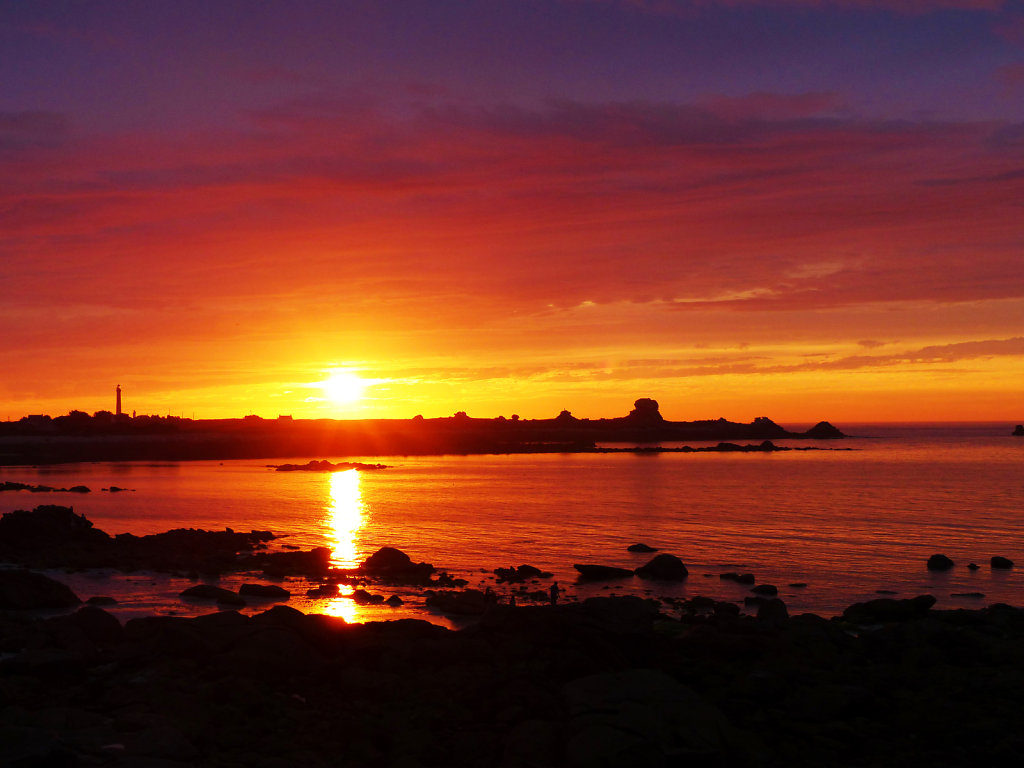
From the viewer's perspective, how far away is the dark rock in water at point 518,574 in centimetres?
3284

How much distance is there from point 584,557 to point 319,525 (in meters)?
21.1

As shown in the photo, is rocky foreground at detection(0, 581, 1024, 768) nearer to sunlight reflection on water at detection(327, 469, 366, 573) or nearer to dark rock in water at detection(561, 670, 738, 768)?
dark rock in water at detection(561, 670, 738, 768)

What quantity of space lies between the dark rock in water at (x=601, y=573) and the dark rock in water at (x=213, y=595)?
12.9 m

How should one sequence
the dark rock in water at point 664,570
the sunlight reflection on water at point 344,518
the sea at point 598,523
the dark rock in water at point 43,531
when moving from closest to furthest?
1. the sea at point 598,523
2. the dark rock in water at point 664,570
3. the dark rock in water at point 43,531
4. the sunlight reflection on water at point 344,518

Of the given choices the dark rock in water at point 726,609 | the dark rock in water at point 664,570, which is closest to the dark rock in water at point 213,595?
the dark rock in water at point 726,609

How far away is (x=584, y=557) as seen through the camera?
40656 millimetres

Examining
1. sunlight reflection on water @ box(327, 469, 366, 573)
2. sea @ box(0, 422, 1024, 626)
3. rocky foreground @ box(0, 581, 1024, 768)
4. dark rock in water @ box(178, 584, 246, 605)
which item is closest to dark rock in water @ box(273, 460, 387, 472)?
sea @ box(0, 422, 1024, 626)

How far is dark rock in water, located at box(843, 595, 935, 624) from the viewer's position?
2497 cm

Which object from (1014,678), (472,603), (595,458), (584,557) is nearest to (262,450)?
(595,458)

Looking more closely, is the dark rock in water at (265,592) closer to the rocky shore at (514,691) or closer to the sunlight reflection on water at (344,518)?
the sunlight reflection on water at (344,518)

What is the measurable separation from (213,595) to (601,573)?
14.3 metres

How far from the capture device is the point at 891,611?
25.1 m

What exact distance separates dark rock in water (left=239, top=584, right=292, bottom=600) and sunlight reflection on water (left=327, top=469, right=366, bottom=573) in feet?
24.0

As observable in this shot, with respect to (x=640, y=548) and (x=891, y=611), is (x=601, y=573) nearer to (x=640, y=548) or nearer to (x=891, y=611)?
(x=640, y=548)
